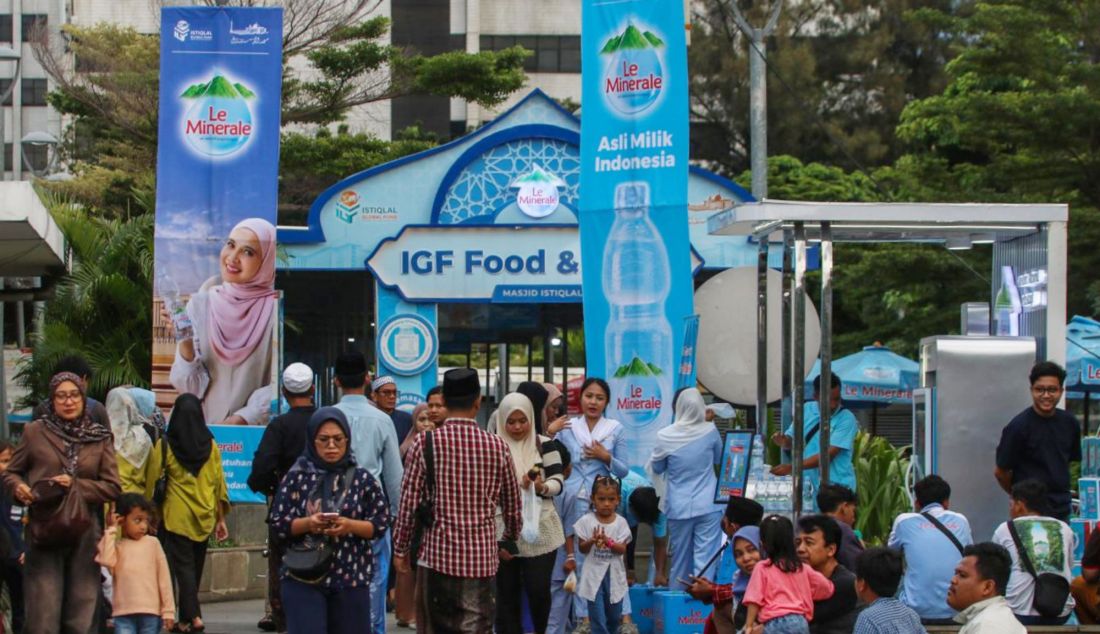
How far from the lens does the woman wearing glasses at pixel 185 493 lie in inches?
443

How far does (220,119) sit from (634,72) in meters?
4.11

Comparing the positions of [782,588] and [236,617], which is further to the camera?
[236,617]

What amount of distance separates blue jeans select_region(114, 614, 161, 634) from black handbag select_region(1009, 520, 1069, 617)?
5.01 m

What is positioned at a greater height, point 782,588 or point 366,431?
point 366,431

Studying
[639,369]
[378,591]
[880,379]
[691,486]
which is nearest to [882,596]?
[378,591]

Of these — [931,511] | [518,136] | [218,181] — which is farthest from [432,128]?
[931,511]

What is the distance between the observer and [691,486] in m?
11.6

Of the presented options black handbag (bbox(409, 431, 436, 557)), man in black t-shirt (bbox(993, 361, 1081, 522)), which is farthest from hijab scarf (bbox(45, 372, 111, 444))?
man in black t-shirt (bbox(993, 361, 1081, 522))

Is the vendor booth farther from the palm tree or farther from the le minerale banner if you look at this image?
the le minerale banner

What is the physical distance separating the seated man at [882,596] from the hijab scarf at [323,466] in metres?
2.46

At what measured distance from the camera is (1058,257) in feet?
35.6

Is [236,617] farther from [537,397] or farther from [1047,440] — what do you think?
[1047,440]

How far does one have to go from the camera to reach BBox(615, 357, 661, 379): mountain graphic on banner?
1362 cm

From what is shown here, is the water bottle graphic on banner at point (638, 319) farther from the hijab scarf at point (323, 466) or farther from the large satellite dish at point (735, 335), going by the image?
the hijab scarf at point (323, 466)
